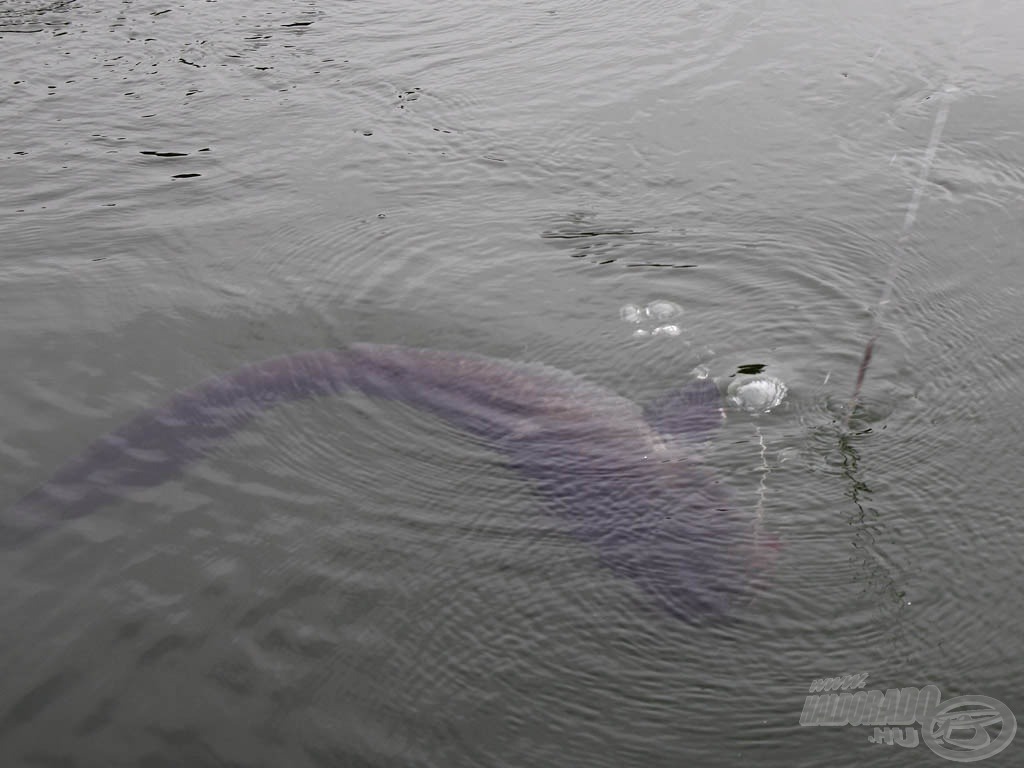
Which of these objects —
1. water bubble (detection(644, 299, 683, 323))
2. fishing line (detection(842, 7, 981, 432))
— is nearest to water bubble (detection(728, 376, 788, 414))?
fishing line (detection(842, 7, 981, 432))

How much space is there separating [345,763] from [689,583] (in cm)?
155

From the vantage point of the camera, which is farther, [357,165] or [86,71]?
[86,71]

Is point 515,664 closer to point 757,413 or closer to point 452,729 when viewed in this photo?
point 452,729

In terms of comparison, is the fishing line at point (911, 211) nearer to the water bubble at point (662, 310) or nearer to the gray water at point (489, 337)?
the gray water at point (489, 337)

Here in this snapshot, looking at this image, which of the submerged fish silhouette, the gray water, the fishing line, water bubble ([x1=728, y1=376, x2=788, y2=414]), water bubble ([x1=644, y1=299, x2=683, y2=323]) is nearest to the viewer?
the gray water

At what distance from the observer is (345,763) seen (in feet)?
11.8

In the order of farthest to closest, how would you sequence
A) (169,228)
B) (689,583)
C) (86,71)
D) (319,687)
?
(86,71) → (169,228) → (689,583) → (319,687)

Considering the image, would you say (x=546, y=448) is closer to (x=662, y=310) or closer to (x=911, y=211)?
(x=662, y=310)

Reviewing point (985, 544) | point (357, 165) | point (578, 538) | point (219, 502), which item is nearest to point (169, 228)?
point (357, 165)

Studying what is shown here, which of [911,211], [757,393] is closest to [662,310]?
[757,393]

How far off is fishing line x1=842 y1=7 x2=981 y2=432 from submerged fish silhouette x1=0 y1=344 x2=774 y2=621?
79cm

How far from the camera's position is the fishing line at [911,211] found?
17.8 feet

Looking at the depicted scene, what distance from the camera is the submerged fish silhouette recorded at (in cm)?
441

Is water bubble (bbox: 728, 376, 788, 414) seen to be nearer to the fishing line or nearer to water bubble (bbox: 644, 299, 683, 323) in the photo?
the fishing line
